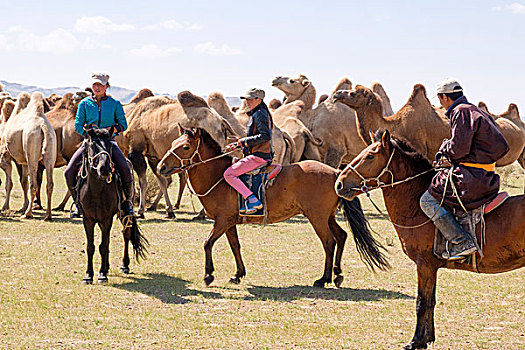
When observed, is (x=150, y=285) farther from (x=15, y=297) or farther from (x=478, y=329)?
(x=478, y=329)

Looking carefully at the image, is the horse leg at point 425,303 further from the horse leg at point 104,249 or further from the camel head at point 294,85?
the camel head at point 294,85

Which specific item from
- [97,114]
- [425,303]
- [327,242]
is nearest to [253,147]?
[327,242]

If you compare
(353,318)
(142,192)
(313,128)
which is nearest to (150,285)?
(353,318)

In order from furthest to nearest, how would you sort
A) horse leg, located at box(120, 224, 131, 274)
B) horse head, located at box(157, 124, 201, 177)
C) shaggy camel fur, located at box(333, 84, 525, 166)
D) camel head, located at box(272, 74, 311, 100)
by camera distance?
camel head, located at box(272, 74, 311, 100) → shaggy camel fur, located at box(333, 84, 525, 166) → horse leg, located at box(120, 224, 131, 274) → horse head, located at box(157, 124, 201, 177)

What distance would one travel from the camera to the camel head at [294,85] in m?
20.9

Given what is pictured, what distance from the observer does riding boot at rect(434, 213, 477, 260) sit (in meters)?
5.82

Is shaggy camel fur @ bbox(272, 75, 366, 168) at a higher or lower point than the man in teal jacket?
higher

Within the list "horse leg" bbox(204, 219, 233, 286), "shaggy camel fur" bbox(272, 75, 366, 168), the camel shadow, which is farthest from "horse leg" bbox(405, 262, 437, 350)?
"shaggy camel fur" bbox(272, 75, 366, 168)

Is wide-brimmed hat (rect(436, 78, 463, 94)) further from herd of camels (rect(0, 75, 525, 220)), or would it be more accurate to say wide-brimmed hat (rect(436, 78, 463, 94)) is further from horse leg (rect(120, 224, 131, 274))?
herd of camels (rect(0, 75, 525, 220))

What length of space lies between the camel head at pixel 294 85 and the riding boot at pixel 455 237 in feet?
49.8

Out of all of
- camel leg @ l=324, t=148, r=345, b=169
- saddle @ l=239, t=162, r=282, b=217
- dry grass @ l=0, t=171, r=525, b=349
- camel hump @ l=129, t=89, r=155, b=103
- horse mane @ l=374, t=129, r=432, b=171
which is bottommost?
dry grass @ l=0, t=171, r=525, b=349

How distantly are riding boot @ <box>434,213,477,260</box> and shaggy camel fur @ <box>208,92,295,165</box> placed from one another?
9812mm

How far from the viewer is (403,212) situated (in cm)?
630

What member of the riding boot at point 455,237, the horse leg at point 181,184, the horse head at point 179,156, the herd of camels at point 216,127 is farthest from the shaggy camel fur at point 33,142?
the riding boot at point 455,237
